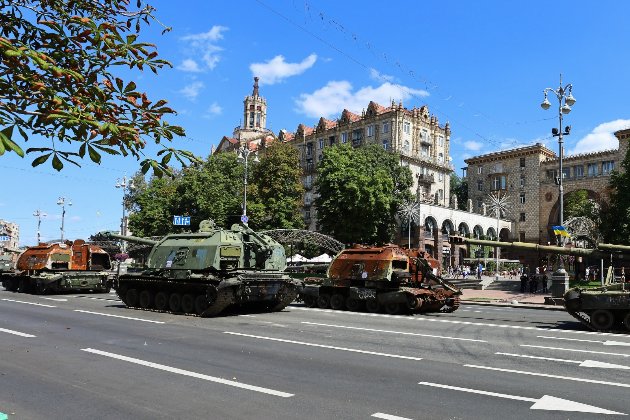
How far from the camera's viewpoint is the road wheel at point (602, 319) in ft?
49.7

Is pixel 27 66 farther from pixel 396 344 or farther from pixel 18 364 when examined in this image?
pixel 396 344

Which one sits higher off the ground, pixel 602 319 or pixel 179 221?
pixel 179 221

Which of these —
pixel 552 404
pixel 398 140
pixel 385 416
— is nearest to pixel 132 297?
pixel 385 416

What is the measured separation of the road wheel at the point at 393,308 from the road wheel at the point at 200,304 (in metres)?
6.48

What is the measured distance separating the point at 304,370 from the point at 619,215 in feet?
113

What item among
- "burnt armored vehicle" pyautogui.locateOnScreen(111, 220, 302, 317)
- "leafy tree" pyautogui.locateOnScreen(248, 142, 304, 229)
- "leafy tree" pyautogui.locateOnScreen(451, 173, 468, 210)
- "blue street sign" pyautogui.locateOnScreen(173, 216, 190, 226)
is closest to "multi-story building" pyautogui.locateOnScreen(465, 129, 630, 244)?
"leafy tree" pyautogui.locateOnScreen(451, 173, 468, 210)

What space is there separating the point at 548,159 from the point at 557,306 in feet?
184

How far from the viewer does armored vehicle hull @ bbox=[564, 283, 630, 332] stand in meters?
15.0

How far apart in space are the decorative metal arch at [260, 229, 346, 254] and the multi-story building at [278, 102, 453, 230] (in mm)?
23500

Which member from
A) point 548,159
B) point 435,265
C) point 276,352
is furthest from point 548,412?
point 548,159

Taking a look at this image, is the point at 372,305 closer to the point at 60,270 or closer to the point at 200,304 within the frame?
the point at 200,304

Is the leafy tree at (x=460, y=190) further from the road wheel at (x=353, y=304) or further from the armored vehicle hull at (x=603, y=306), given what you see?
the armored vehicle hull at (x=603, y=306)

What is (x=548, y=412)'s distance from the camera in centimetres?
655

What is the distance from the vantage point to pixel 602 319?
1529 cm
